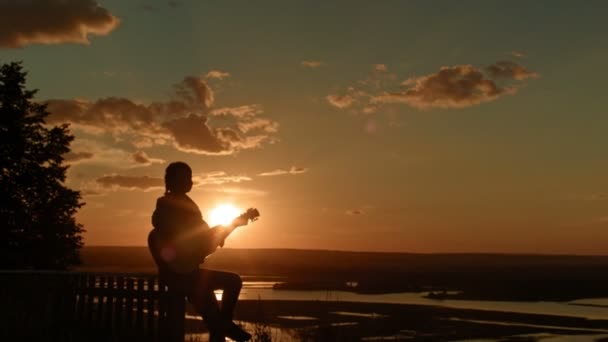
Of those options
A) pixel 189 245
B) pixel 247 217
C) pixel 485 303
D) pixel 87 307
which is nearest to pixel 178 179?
pixel 189 245

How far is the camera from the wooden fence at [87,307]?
7.93m

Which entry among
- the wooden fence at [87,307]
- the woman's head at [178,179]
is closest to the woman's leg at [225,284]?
the woman's head at [178,179]

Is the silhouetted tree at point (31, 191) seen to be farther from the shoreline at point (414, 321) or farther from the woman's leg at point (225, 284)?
the woman's leg at point (225, 284)

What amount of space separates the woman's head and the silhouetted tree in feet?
47.3

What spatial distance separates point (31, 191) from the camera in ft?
66.7

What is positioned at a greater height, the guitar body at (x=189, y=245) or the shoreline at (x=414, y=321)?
the guitar body at (x=189, y=245)

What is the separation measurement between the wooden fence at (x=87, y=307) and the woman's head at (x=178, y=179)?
1.53m

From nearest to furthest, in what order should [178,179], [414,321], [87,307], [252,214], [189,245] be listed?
[252,214] → [189,245] → [178,179] → [87,307] → [414,321]

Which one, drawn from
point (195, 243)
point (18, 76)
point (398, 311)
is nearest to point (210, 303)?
point (195, 243)

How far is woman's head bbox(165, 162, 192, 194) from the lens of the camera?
→ 20.5 feet

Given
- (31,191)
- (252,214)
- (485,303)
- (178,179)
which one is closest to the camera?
(252,214)

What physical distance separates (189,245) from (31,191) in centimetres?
1591

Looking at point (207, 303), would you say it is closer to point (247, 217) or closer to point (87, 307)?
point (247, 217)

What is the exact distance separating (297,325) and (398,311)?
10.8 m
